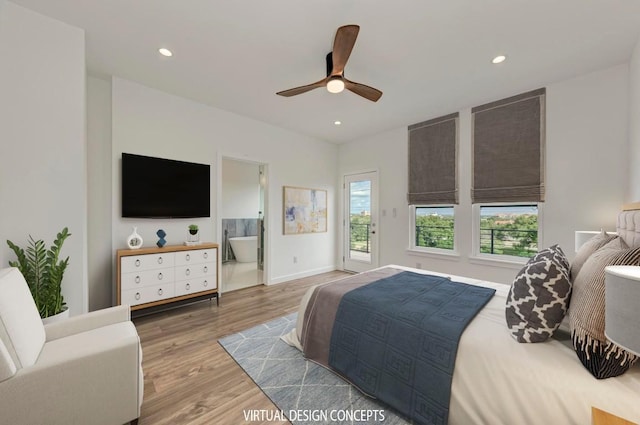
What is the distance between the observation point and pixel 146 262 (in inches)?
110

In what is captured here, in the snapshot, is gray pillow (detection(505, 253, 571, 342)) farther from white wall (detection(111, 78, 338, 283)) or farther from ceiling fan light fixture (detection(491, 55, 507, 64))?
white wall (detection(111, 78, 338, 283))

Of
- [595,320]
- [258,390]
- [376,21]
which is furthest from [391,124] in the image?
[258,390]

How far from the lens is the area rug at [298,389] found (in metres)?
1.51

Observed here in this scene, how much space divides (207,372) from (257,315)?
1.08m

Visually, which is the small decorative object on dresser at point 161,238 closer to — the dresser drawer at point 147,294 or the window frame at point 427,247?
the dresser drawer at point 147,294

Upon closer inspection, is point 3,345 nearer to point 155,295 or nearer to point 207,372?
point 207,372

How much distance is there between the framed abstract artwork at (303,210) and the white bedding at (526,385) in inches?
138

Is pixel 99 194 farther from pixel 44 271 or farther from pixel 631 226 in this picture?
pixel 631 226

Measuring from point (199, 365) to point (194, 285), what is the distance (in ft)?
4.30

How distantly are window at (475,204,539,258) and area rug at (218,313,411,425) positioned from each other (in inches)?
115

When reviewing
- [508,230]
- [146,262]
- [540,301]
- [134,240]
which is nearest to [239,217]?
[134,240]

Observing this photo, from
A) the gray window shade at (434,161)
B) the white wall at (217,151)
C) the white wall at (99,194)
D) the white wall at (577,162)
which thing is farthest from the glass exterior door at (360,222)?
the white wall at (99,194)

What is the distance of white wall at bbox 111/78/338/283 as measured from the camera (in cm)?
295

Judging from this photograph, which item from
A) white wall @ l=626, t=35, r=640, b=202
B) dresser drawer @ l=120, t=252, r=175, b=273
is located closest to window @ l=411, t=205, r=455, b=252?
white wall @ l=626, t=35, r=640, b=202
